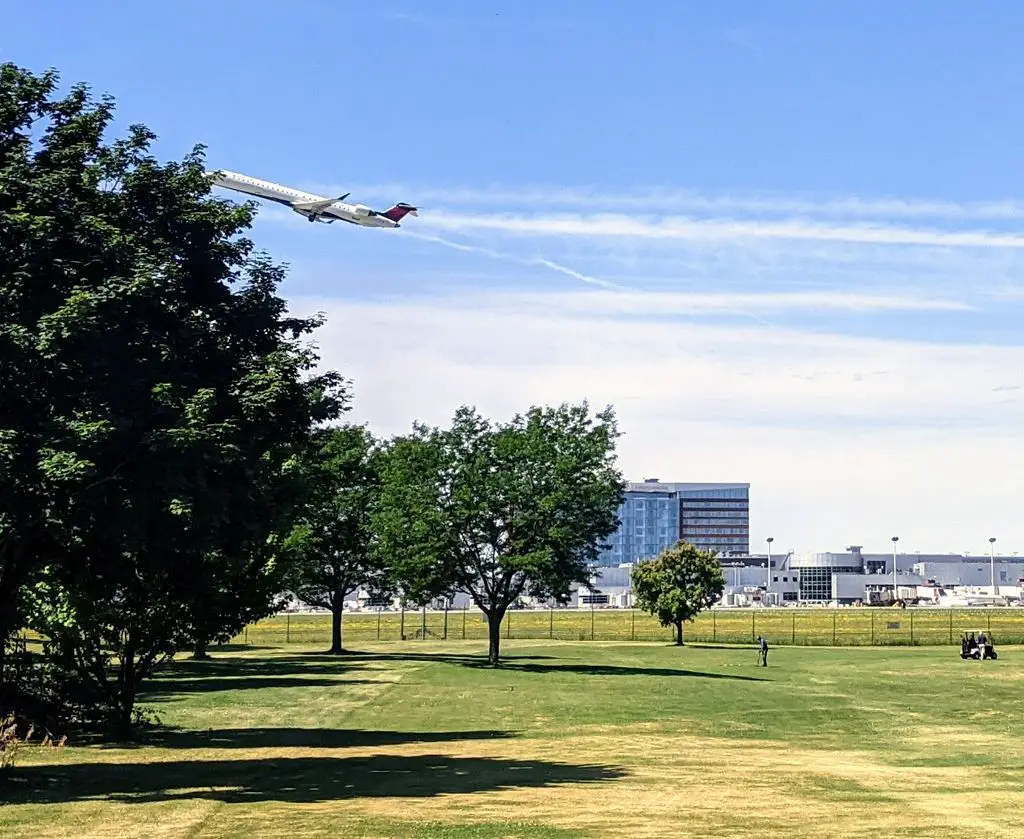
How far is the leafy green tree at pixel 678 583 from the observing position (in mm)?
98125

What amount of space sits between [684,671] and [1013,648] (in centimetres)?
3602

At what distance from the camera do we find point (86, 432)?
23375 mm

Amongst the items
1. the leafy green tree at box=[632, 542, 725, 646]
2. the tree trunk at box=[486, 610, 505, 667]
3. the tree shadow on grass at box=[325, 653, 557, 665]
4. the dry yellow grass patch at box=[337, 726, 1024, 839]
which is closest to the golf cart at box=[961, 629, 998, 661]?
the leafy green tree at box=[632, 542, 725, 646]

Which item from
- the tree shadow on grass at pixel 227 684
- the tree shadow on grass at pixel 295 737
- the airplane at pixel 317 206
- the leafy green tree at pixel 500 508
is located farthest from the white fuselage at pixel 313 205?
the tree shadow on grass at pixel 295 737

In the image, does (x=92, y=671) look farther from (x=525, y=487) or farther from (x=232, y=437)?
(x=525, y=487)

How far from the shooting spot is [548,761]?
3050 centimetres

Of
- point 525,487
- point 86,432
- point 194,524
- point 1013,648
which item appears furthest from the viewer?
point 1013,648

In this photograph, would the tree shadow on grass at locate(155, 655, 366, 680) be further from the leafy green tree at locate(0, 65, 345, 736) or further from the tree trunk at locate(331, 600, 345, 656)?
the leafy green tree at locate(0, 65, 345, 736)

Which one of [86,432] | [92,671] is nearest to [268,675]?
[92,671]

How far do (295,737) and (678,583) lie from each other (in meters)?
64.7

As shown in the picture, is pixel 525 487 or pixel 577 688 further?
pixel 525 487

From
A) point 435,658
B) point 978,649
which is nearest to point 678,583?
point 435,658

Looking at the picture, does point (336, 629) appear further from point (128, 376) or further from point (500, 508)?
point (128, 376)

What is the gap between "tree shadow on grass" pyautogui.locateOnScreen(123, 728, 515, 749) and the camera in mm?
34125
